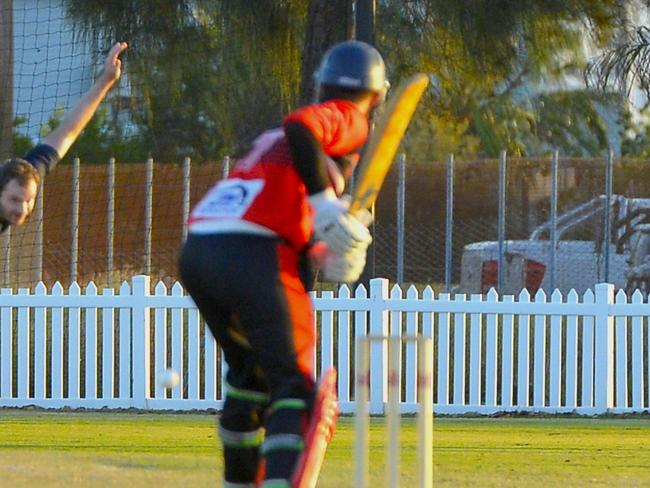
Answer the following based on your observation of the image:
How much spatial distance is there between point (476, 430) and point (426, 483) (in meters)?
6.35

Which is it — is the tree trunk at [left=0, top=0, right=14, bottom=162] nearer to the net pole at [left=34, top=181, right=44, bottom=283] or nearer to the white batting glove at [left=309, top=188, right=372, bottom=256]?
the net pole at [left=34, top=181, right=44, bottom=283]

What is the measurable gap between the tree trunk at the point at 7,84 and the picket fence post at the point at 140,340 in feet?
16.9

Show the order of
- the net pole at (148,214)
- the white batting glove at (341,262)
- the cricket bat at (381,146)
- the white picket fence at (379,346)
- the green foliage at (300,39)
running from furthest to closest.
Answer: the net pole at (148,214) → the green foliage at (300,39) → the white picket fence at (379,346) → the cricket bat at (381,146) → the white batting glove at (341,262)

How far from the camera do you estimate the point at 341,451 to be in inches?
367

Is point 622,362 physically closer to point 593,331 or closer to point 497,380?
point 593,331

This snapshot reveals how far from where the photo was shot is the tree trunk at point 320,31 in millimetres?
14875

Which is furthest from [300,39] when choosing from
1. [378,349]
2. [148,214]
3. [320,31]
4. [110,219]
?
[378,349]

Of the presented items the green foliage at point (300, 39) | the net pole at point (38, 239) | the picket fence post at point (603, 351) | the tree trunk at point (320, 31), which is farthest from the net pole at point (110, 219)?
the picket fence post at point (603, 351)

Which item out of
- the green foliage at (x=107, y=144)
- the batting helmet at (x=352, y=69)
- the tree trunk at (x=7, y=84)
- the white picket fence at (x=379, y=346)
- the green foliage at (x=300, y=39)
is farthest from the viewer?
the green foliage at (x=107, y=144)

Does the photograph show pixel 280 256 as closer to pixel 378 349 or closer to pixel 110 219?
pixel 378 349

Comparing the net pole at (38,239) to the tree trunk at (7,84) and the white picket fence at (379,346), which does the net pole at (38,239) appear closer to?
the tree trunk at (7,84)

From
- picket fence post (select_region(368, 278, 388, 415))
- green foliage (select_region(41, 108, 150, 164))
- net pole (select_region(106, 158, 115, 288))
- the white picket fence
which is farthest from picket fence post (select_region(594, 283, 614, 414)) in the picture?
green foliage (select_region(41, 108, 150, 164))

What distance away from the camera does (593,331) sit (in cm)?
1291

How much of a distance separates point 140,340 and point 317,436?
7866 mm
